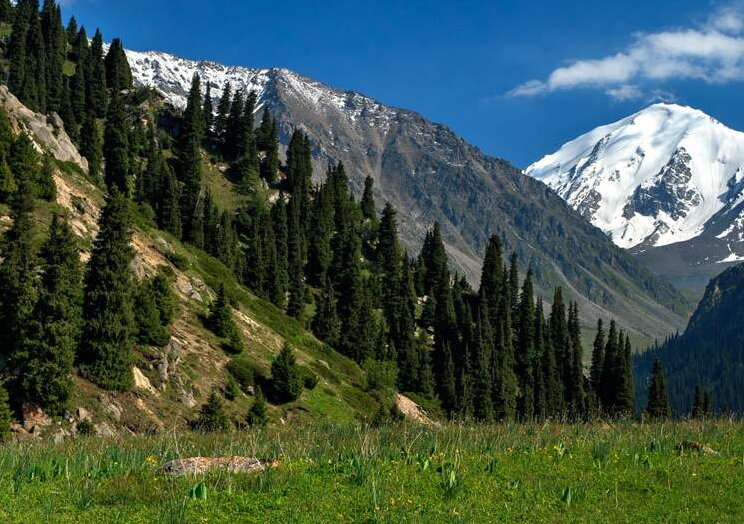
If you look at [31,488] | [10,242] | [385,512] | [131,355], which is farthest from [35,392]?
[385,512]

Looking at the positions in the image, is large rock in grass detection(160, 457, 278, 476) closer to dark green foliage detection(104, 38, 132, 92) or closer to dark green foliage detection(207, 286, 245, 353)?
dark green foliage detection(207, 286, 245, 353)

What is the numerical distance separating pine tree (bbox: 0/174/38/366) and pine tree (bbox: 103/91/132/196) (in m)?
75.5

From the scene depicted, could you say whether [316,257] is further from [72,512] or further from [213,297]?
[72,512]

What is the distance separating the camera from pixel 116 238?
55781mm

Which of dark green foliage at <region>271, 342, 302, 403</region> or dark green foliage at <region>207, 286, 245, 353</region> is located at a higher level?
dark green foliage at <region>207, 286, 245, 353</region>

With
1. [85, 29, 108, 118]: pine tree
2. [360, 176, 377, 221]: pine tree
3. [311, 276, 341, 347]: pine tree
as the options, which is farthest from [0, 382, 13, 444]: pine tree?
[360, 176, 377, 221]: pine tree

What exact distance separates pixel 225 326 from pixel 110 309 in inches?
691

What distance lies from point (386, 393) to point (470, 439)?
7108 centimetres

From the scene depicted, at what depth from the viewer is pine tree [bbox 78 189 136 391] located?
4991 cm

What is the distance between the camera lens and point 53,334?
4466cm

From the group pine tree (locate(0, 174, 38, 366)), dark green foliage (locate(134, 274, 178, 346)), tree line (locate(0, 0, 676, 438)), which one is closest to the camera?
pine tree (locate(0, 174, 38, 366))

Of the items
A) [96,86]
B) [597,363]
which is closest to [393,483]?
[597,363]

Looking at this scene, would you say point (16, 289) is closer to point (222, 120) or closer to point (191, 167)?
point (191, 167)

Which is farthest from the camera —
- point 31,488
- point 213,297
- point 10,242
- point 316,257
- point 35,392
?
point 316,257
